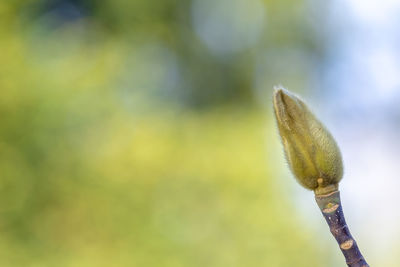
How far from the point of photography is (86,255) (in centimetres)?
349

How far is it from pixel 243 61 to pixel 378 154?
4.51 feet

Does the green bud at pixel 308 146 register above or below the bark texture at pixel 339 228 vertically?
above

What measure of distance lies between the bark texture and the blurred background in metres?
3.06

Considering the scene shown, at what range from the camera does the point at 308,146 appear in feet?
1.57

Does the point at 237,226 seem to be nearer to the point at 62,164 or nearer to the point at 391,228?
the point at 62,164

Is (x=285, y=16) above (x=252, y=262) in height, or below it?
above

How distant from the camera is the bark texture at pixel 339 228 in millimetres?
457

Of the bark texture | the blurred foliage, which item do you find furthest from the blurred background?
the bark texture

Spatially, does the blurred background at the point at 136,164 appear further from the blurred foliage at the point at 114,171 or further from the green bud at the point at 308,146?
the green bud at the point at 308,146

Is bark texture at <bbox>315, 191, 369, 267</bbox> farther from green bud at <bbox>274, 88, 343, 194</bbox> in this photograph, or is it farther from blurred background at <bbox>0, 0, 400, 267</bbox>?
blurred background at <bbox>0, 0, 400, 267</bbox>

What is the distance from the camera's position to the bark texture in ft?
1.50

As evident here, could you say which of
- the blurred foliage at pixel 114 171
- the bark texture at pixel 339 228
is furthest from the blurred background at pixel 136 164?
the bark texture at pixel 339 228

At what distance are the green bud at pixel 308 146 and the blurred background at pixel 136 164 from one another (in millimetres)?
3059

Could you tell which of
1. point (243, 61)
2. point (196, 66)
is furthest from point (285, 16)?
point (196, 66)
